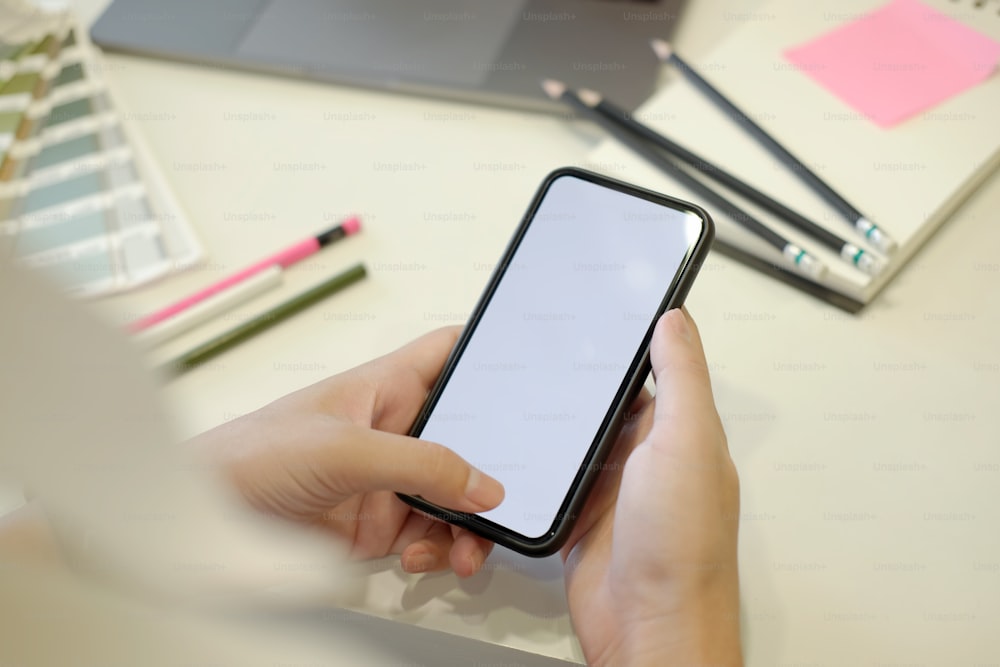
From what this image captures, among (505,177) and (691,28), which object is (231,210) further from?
(691,28)

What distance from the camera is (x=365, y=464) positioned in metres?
0.43

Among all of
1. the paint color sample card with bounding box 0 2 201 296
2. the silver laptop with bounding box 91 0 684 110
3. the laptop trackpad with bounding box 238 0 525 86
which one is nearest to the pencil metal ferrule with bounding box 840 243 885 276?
the silver laptop with bounding box 91 0 684 110

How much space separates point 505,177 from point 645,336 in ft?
0.78

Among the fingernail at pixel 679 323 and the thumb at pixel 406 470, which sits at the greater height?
the fingernail at pixel 679 323

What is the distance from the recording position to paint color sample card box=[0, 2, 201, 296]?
1.98 feet

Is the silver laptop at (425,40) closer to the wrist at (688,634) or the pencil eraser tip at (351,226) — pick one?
the pencil eraser tip at (351,226)

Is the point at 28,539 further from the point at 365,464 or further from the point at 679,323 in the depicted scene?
the point at 679,323

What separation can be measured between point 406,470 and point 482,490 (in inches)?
1.8

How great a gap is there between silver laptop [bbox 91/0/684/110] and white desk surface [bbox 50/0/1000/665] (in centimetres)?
2

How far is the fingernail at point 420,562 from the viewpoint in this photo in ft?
1.51

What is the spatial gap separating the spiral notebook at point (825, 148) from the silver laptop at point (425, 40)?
0.23ft

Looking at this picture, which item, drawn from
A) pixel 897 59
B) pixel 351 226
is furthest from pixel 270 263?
pixel 897 59

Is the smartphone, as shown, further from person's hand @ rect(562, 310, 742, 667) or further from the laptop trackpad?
the laptop trackpad

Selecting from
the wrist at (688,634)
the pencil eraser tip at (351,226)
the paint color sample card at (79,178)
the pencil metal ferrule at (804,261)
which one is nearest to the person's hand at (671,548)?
the wrist at (688,634)
